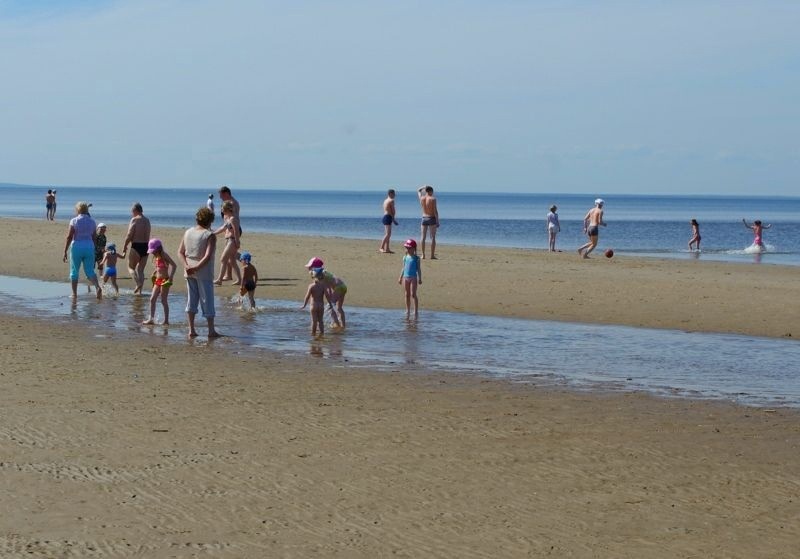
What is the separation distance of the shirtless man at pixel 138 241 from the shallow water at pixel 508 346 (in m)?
0.55

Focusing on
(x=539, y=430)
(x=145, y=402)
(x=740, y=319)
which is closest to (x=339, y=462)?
(x=539, y=430)

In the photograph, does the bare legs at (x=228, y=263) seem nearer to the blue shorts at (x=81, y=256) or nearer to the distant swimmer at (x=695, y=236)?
the blue shorts at (x=81, y=256)

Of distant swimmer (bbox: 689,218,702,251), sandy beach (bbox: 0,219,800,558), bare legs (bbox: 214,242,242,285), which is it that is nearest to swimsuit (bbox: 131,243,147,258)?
bare legs (bbox: 214,242,242,285)

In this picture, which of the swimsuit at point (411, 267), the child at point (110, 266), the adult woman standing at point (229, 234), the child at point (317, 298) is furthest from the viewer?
the child at point (110, 266)

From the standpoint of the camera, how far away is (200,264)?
13.6m

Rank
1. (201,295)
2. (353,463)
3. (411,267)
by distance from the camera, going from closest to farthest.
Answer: (353,463)
(201,295)
(411,267)

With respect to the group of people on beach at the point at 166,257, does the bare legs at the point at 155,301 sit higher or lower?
lower

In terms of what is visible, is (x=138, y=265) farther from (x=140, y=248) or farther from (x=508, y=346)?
(x=508, y=346)

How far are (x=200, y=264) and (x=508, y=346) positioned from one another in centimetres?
383

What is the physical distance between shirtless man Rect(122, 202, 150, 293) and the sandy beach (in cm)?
512

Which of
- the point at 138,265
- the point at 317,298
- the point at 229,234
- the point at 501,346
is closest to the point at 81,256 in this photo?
the point at 138,265

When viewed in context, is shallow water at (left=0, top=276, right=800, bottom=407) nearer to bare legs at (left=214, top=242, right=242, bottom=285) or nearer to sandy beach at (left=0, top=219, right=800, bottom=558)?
sandy beach at (left=0, top=219, right=800, bottom=558)

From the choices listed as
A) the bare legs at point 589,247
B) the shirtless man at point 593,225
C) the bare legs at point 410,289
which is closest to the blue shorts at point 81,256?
the bare legs at point 410,289

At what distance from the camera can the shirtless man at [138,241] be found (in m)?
18.1
